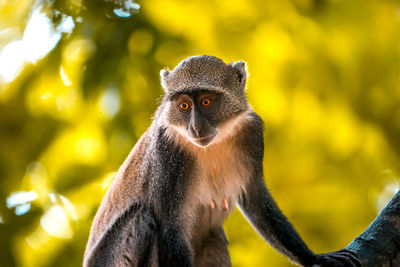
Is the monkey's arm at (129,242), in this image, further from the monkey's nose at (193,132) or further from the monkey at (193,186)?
the monkey's nose at (193,132)

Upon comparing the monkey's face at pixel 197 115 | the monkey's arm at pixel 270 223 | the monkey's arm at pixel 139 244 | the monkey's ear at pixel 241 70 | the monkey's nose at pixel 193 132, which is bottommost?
the monkey's arm at pixel 139 244

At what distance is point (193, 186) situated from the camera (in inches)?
229

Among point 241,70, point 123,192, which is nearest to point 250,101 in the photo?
point 241,70

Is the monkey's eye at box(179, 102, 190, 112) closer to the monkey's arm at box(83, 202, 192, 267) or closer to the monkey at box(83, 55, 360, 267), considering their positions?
the monkey at box(83, 55, 360, 267)

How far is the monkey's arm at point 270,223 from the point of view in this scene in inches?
239

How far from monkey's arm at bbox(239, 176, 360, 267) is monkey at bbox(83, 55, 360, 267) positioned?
0.5 inches

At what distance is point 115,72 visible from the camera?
7.19m

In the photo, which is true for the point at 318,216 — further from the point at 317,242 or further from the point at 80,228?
the point at 80,228

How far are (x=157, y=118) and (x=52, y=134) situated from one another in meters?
2.25

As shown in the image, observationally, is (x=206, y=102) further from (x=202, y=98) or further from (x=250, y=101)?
(x=250, y=101)

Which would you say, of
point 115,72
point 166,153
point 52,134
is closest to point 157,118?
point 166,153

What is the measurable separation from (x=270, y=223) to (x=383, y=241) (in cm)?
169

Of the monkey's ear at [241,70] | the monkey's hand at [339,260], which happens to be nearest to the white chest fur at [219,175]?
the monkey's ear at [241,70]

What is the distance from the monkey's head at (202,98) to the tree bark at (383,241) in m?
1.93
